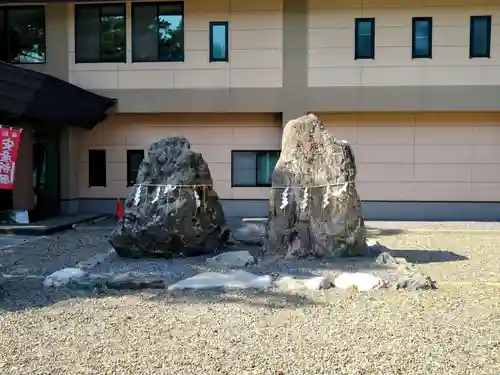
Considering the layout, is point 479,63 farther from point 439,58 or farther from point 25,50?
point 25,50

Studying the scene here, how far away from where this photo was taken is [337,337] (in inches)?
190

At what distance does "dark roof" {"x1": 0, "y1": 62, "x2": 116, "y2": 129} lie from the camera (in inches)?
469

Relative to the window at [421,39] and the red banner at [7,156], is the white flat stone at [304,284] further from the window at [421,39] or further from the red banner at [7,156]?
the window at [421,39]

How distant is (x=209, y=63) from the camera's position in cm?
1591

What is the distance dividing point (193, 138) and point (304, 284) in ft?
34.4

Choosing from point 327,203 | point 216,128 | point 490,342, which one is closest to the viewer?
point 490,342

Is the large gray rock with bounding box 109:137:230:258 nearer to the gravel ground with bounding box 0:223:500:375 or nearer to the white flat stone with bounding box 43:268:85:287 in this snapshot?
the white flat stone with bounding box 43:268:85:287

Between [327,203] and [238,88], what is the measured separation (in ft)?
26.3

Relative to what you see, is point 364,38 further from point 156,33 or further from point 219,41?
point 156,33

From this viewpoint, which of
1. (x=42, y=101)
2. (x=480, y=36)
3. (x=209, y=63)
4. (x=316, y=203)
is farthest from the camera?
(x=209, y=63)

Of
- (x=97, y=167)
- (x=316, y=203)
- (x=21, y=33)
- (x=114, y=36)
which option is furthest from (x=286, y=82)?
(x=21, y=33)

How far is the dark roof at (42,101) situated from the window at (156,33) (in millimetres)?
1870

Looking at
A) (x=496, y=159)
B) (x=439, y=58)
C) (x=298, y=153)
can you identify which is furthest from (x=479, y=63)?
(x=298, y=153)

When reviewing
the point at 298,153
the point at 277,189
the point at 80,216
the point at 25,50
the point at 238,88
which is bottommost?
the point at 80,216
